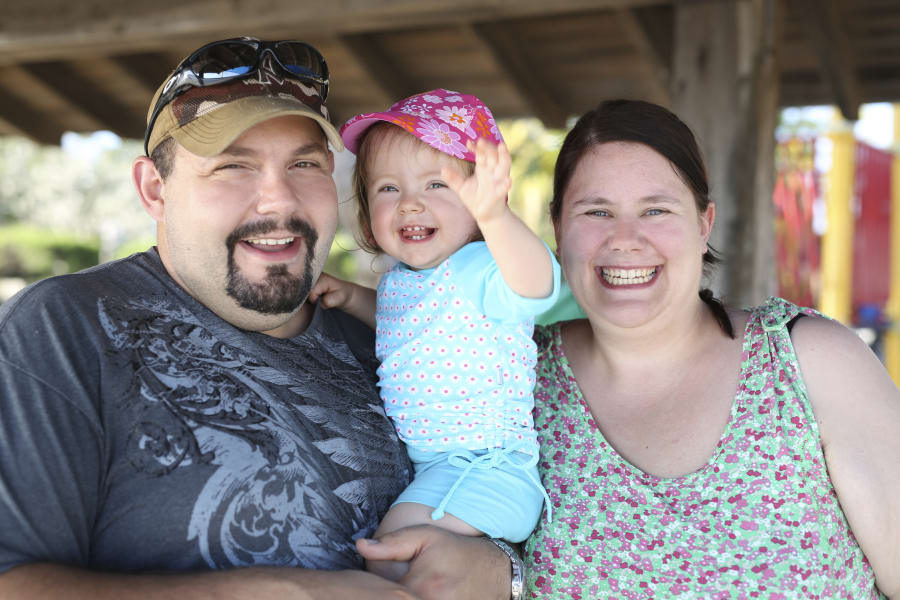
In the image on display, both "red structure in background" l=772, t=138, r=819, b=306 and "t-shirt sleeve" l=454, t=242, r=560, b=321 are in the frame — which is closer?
"t-shirt sleeve" l=454, t=242, r=560, b=321

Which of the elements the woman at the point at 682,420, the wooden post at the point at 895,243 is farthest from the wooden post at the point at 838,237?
the woman at the point at 682,420

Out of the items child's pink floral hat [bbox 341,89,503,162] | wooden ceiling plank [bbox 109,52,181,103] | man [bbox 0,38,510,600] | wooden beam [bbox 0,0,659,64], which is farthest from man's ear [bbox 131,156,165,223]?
wooden ceiling plank [bbox 109,52,181,103]

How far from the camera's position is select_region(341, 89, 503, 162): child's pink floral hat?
2.14 m

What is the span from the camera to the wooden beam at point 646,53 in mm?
4180

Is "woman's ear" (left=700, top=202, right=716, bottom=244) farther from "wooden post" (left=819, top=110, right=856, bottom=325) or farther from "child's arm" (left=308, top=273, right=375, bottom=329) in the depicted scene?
"wooden post" (left=819, top=110, right=856, bottom=325)

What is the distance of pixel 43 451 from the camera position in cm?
155

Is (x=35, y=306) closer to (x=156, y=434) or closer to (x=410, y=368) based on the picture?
(x=156, y=434)

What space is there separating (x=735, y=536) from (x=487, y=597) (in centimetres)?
59

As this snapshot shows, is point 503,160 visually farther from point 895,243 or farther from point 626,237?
point 895,243

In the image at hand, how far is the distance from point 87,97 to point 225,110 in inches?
195

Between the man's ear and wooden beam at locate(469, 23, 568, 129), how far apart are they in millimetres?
2739

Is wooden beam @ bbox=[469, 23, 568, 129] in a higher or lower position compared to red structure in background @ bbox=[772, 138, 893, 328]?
higher

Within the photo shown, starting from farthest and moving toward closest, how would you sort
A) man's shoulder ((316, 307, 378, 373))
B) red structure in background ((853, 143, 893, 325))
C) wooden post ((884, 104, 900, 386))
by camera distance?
red structure in background ((853, 143, 893, 325)) → wooden post ((884, 104, 900, 386)) → man's shoulder ((316, 307, 378, 373))

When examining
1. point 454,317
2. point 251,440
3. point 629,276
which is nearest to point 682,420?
point 629,276
